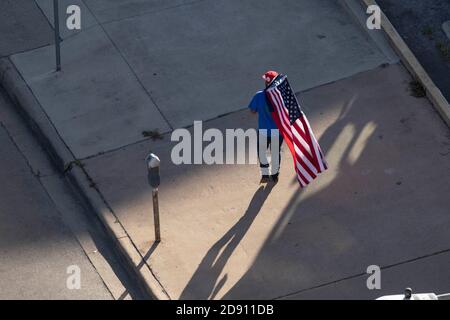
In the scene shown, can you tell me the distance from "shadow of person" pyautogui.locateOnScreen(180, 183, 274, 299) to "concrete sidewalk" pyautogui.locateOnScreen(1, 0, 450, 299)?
17mm

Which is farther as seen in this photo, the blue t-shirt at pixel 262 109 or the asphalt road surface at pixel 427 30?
the asphalt road surface at pixel 427 30

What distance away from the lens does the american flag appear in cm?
1262

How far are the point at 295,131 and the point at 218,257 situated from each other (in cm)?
Result: 166

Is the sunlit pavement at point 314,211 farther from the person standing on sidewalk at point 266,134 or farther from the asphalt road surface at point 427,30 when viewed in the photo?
the asphalt road surface at point 427,30

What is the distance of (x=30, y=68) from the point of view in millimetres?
14836

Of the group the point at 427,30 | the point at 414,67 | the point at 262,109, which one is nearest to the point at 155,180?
the point at 262,109

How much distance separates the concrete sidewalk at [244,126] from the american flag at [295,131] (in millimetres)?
458

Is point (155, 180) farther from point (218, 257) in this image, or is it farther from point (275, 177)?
point (275, 177)

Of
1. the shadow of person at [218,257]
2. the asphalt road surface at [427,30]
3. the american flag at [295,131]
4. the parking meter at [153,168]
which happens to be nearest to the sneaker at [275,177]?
the shadow of person at [218,257]

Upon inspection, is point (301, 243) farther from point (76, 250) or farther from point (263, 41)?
point (263, 41)

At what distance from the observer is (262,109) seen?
12734mm

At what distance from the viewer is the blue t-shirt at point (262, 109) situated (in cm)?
1268
